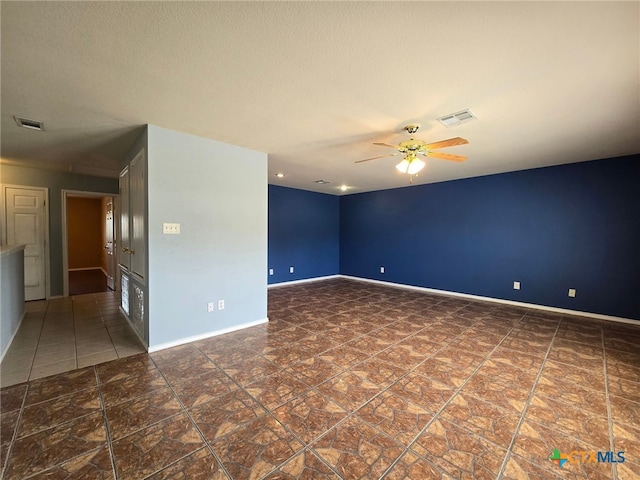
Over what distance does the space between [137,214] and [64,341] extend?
1686 millimetres

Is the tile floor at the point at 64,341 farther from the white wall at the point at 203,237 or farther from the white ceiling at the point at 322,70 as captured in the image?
the white ceiling at the point at 322,70

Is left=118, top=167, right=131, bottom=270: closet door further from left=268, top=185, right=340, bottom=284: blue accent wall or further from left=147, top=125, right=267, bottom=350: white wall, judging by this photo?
left=268, top=185, right=340, bottom=284: blue accent wall

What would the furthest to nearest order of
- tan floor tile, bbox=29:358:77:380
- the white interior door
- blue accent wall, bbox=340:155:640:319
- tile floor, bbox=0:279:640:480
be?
the white interior door
blue accent wall, bbox=340:155:640:319
tan floor tile, bbox=29:358:77:380
tile floor, bbox=0:279:640:480

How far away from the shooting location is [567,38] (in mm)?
1512

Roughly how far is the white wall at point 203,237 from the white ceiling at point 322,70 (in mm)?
347

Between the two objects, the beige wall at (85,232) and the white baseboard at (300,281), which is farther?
the beige wall at (85,232)

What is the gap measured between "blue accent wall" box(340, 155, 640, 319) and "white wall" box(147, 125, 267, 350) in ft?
13.0

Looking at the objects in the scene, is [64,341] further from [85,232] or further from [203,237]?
[85,232]

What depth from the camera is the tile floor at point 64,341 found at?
8.23ft

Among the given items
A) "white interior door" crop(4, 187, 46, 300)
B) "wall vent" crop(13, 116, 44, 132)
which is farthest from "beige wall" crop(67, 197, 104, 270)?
"wall vent" crop(13, 116, 44, 132)

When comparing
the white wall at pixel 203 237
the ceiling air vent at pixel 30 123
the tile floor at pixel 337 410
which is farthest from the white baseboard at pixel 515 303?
the ceiling air vent at pixel 30 123

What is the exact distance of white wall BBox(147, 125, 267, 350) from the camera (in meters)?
2.86

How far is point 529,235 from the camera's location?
15.4ft

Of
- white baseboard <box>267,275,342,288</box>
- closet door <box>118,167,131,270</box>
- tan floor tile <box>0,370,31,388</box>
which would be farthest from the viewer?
white baseboard <box>267,275,342,288</box>
